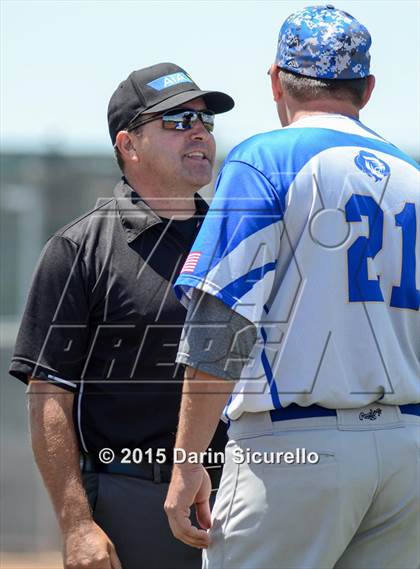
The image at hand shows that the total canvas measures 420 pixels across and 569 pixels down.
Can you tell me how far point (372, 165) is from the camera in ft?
10.1

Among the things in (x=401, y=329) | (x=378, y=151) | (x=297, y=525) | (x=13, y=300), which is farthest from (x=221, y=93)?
(x=13, y=300)

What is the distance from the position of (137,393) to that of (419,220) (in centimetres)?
112

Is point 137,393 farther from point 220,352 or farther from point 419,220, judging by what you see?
point 419,220

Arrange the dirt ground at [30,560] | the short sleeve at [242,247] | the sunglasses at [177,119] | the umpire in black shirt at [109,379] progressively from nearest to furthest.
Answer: the short sleeve at [242,247], the umpire in black shirt at [109,379], the sunglasses at [177,119], the dirt ground at [30,560]

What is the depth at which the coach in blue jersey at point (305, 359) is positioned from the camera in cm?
292

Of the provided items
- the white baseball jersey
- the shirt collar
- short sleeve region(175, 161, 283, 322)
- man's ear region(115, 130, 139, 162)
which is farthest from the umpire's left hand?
man's ear region(115, 130, 139, 162)

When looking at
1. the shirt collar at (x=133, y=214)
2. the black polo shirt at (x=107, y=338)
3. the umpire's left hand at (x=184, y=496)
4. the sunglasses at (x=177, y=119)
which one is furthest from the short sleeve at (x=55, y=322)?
the umpire's left hand at (x=184, y=496)

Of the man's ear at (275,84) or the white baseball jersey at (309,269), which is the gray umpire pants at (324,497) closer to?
the white baseball jersey at (309,269)

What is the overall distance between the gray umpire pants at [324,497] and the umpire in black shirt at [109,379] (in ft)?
2.09

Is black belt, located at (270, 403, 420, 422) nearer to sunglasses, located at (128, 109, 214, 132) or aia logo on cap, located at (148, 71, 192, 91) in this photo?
sunglasses, located at (128, 109, 214, 132)

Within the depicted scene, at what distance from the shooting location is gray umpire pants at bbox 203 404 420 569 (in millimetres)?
2920

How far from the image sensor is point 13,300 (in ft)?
25.4

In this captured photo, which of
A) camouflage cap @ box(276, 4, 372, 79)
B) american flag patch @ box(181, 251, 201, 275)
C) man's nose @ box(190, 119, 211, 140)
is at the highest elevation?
camouflage cap @ box(276, 4, 372, 79)

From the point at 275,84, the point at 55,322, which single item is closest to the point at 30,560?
the point at 55,322
